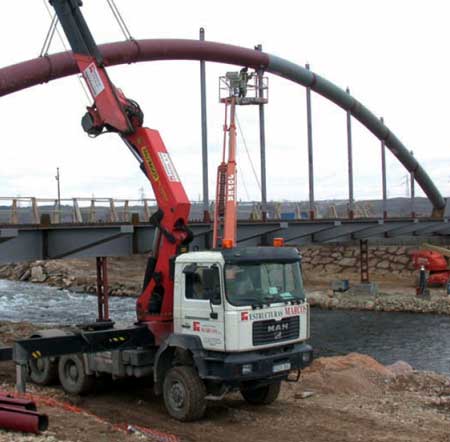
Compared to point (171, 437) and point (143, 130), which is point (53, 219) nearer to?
point (143, 130)

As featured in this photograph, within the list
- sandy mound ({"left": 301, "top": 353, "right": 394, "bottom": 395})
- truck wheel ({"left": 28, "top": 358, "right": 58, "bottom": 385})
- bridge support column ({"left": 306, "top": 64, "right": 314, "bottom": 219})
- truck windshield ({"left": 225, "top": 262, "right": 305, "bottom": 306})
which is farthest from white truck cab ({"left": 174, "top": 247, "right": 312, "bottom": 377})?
bridge support column ({"left": 306, "top": 64, "right": 314, "bottom": 219})

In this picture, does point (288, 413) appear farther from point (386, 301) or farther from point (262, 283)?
point (386, 301)

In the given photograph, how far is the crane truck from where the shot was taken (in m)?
11.2

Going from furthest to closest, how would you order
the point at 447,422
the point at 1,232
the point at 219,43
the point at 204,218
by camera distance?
the point at 219,43 < the point at 204,218 < the point at 1,232 < the point at 447,422

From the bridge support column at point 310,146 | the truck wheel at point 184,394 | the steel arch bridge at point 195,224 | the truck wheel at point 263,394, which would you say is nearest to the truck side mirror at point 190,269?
the truck wheel at point 184,394

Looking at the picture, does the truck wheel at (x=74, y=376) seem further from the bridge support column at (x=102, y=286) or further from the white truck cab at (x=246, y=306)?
the bridge support column at (x=102, y=286)

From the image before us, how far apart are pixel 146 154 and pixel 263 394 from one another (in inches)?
222

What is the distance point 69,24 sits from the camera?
48.6 ft

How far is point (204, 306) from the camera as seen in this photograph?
11.4 meters

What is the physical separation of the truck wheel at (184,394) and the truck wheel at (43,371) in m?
3.68

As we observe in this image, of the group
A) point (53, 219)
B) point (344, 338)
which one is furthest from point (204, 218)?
point (344, 338)

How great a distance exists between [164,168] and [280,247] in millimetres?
3105

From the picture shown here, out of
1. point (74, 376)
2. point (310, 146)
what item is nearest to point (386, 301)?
point (310, 146)

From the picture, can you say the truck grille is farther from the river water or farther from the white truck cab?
the river water
